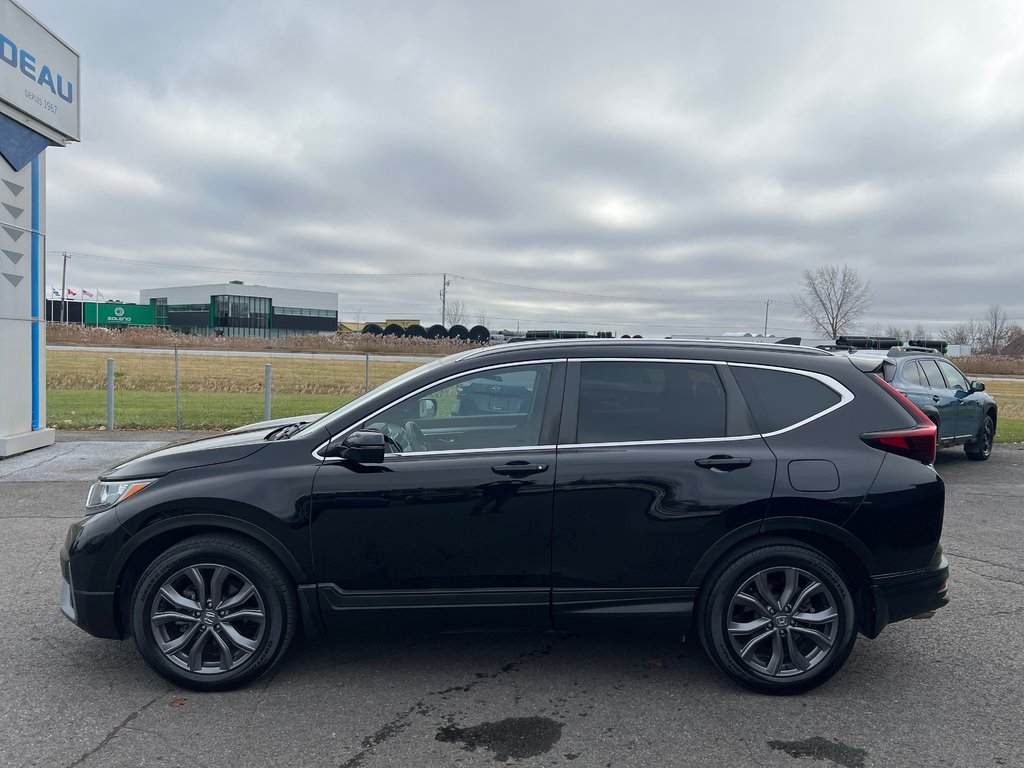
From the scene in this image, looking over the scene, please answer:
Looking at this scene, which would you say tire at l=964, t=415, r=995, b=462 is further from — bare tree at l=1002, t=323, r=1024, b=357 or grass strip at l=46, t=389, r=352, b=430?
bare tree at l=1002, t=323, r=1024, b=357

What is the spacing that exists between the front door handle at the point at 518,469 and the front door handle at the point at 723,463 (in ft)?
2.64

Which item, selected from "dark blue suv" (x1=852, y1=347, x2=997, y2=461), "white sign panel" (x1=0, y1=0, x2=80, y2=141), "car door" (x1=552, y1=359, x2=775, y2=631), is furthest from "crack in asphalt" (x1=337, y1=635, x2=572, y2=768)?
"white sign panel" (x1=0, y1=0, x2=80, y2=141)

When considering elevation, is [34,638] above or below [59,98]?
below

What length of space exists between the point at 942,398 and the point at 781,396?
26.2 ft

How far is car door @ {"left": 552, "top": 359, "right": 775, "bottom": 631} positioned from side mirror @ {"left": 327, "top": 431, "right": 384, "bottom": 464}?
908 mm

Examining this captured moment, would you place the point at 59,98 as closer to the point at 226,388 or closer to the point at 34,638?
the point at 34,638

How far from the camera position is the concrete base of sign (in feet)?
33.4

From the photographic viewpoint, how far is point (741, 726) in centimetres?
343

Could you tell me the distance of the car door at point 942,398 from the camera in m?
10.3

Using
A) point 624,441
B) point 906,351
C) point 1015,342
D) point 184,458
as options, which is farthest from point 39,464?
point 1015,342

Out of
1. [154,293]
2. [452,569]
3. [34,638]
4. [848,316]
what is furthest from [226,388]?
[154,293]

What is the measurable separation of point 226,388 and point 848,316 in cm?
4240

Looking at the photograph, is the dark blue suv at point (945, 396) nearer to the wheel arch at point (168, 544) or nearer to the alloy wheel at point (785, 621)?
the alloy wheel at point (785, 621)

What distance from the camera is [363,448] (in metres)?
3.64
